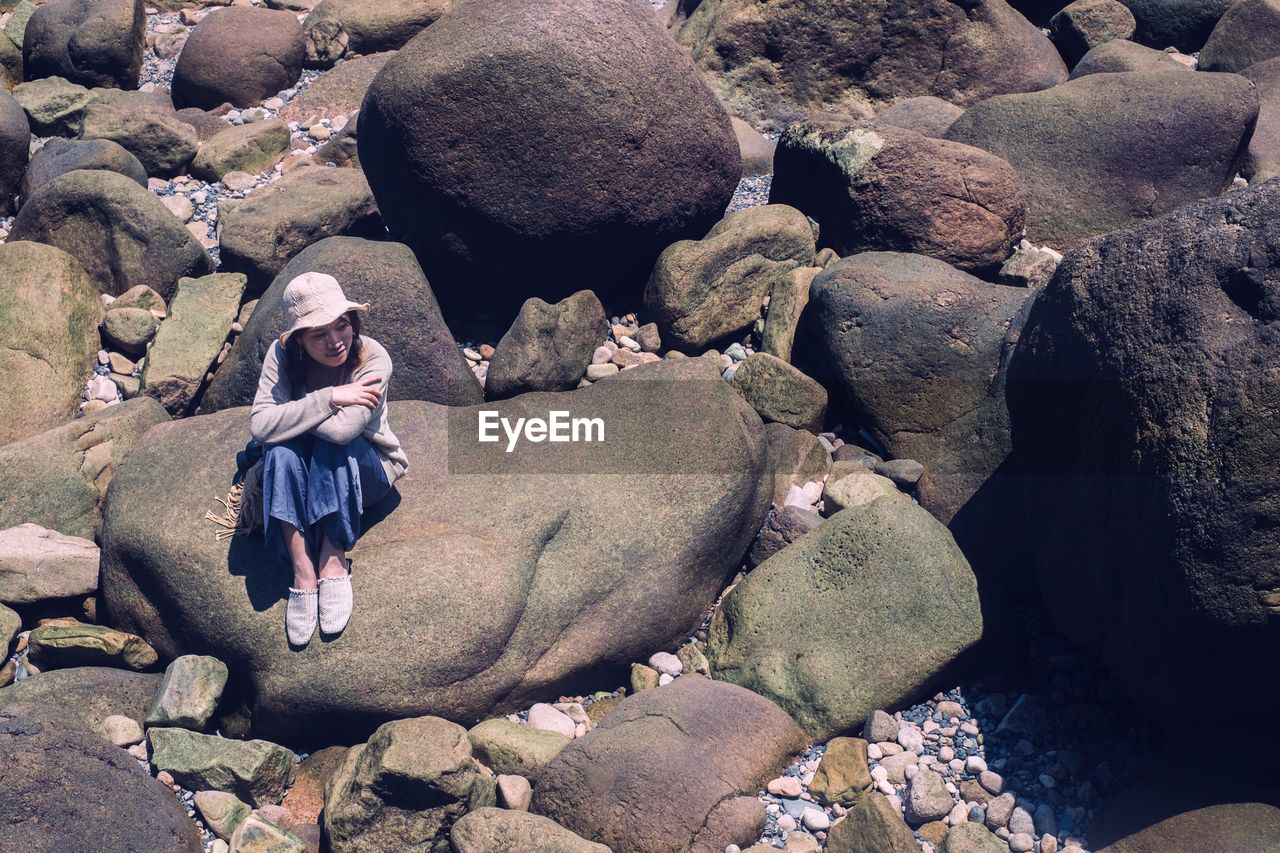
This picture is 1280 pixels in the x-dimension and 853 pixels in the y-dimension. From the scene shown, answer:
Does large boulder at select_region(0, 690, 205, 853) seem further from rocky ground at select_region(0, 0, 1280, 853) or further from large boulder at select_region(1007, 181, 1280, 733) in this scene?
large boulder at select_region(1007, 181, 1280, 733)

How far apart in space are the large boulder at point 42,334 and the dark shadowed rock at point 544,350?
2456mm

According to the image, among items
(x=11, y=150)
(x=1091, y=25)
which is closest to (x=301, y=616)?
(x=11, y=150)

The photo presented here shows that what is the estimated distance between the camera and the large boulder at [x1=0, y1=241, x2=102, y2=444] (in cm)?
650

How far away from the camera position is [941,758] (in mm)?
4852

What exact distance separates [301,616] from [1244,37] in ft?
29.4

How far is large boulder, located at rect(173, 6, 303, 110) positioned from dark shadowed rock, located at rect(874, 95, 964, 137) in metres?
5.20

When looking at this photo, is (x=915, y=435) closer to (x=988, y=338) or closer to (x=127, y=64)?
(x=988, y=338)

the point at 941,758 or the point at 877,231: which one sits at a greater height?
the point at 877,231

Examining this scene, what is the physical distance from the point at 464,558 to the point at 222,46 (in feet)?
22.5

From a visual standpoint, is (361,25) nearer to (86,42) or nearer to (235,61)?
(235,61)

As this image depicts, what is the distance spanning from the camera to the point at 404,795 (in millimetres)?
4426

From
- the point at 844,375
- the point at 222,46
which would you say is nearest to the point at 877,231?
the point at 844,375

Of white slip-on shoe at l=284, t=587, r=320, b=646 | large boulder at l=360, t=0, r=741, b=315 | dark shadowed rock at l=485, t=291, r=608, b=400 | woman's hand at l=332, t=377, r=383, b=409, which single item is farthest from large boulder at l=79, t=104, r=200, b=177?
white slip-on shoe at l=284, t=587, r=320, b=646

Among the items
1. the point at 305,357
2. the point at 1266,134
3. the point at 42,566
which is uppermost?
the point at 305,357
